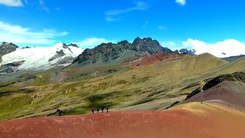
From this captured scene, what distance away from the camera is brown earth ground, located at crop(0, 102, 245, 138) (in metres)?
45.0

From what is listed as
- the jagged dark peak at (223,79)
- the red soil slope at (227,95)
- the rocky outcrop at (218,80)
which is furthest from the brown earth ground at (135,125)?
the jagged dark peak at (223,79)

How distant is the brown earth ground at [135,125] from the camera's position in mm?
44969

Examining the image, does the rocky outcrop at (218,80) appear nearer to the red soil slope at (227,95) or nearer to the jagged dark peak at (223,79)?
the jagged dark peak at (223,79)

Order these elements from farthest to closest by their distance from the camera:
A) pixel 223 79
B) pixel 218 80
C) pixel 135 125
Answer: pixel 223 79 < pixel 218 80 < pixel 135 125

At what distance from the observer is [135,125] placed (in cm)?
5244

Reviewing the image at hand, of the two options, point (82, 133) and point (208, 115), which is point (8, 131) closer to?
point (82, 133)

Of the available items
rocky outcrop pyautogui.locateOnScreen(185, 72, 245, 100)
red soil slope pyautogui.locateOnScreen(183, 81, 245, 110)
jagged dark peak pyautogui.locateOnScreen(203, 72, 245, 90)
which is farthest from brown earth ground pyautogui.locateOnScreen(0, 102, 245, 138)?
jagged dark peak pyautogui.locateOnScreen(203, 72, 245, 90)

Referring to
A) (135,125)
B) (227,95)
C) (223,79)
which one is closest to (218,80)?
(223,79)

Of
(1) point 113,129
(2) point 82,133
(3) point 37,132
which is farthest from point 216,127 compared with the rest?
(3) point 37,132

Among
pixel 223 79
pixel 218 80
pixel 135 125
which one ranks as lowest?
pixel 135 125

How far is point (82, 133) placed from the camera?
4678 cm

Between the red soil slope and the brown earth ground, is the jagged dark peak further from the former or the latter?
the brown earth ground

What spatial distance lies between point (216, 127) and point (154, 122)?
1225 cm

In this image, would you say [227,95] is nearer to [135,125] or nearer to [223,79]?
[223,79]
